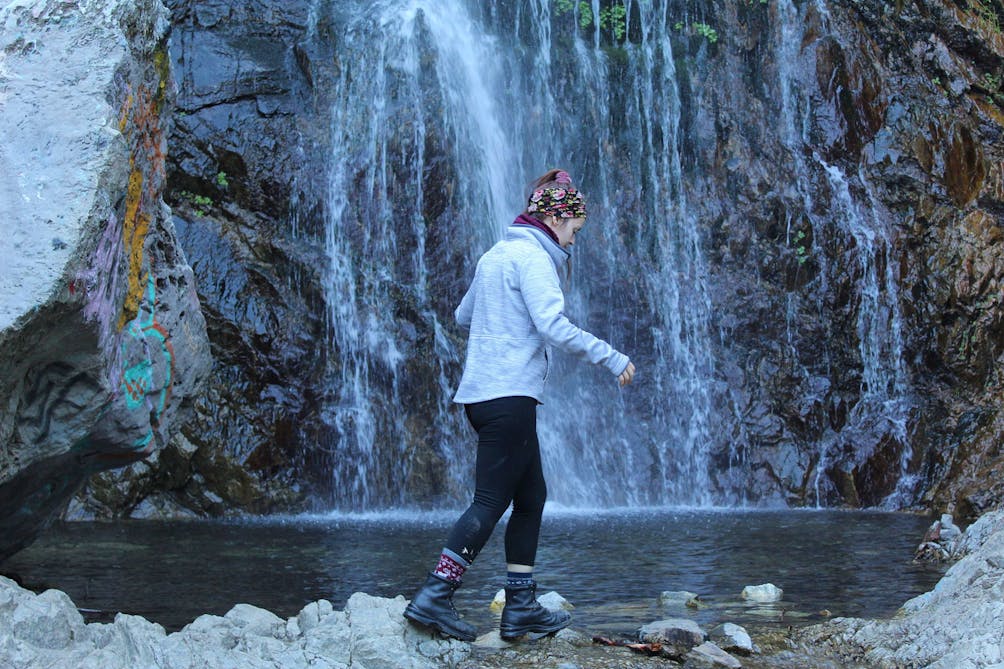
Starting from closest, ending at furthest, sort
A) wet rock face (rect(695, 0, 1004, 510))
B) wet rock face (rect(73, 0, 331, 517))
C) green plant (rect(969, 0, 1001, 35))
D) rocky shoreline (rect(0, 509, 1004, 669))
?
rocky shoreline (rect(0, 509, 1004, 669))
wet rock face (rect(73, 0, 331, 517))
wet rock face (rect(695, 0, 1004, 510))
green plant (rect(969, 0, 1001, 35))

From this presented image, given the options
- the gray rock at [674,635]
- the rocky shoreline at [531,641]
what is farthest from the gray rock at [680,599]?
the gray rock at [674,635]

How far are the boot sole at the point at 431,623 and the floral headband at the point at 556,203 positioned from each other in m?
1.56

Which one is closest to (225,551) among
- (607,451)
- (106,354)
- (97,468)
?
(97,468)

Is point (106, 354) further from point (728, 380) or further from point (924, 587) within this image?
point (728, 380)

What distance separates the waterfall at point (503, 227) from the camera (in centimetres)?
1159

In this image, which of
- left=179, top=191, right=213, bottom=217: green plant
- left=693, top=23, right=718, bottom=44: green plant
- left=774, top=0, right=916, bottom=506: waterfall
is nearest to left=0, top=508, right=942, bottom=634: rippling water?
left=774, top=0, right=916, bottom=506: waterfall

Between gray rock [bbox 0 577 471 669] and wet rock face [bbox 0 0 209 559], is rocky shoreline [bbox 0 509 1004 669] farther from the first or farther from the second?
wet rock face [bbox 0 0 209 559]

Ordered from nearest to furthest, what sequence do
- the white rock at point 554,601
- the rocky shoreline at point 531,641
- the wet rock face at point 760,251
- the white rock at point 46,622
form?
the white rock at point 46,622 < the rocky shoreline at point 531,641 < the white rock at point 554,601 < the wet rock face at point 760,251

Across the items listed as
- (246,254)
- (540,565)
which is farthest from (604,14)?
(540,565)

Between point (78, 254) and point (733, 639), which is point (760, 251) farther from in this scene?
point (78, 254)

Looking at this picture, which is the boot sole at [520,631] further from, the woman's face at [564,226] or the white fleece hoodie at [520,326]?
the woman's face at [564,226]

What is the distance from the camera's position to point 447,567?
3.70 meters

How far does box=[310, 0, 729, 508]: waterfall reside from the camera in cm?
1159

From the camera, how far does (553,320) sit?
144 inches
